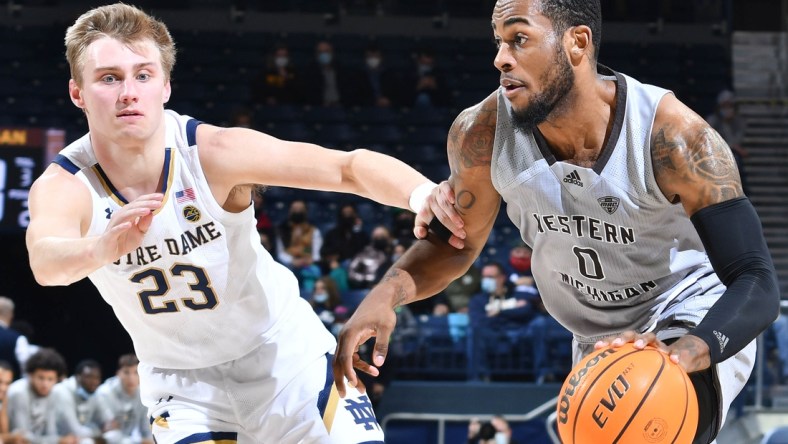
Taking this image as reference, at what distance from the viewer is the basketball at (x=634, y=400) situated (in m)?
2.99

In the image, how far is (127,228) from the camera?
320 cm

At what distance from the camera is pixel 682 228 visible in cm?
355

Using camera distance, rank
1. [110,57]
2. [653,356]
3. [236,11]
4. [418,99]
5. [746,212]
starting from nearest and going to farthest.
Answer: [653,356] < [746,212] < [110,57] < [418,99] < [236,11]

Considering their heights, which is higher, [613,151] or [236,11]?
[236,11]

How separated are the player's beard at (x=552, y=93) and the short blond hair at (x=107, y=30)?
134 centimetres

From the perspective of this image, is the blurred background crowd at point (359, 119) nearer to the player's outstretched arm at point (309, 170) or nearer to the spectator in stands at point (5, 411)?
the spectator in stands at point (5, 411)

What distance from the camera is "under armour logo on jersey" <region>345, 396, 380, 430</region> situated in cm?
381

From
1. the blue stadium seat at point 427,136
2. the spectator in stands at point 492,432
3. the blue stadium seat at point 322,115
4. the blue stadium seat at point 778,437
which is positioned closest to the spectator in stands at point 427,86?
the blue stadium seat at point 427,136

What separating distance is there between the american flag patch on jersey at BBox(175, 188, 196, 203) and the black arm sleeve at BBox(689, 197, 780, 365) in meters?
1.71

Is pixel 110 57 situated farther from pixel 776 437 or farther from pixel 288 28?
pixel 288 28

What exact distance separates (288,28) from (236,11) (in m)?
0.83

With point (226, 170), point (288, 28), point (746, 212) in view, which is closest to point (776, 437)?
point (746, 212)

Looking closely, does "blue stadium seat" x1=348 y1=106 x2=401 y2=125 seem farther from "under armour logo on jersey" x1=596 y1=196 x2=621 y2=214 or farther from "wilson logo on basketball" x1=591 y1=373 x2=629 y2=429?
"wilson logo on basketball" x1=591 y1=373 x2=629 y2=429

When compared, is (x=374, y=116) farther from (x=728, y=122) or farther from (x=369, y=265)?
(x=728, y=122)
